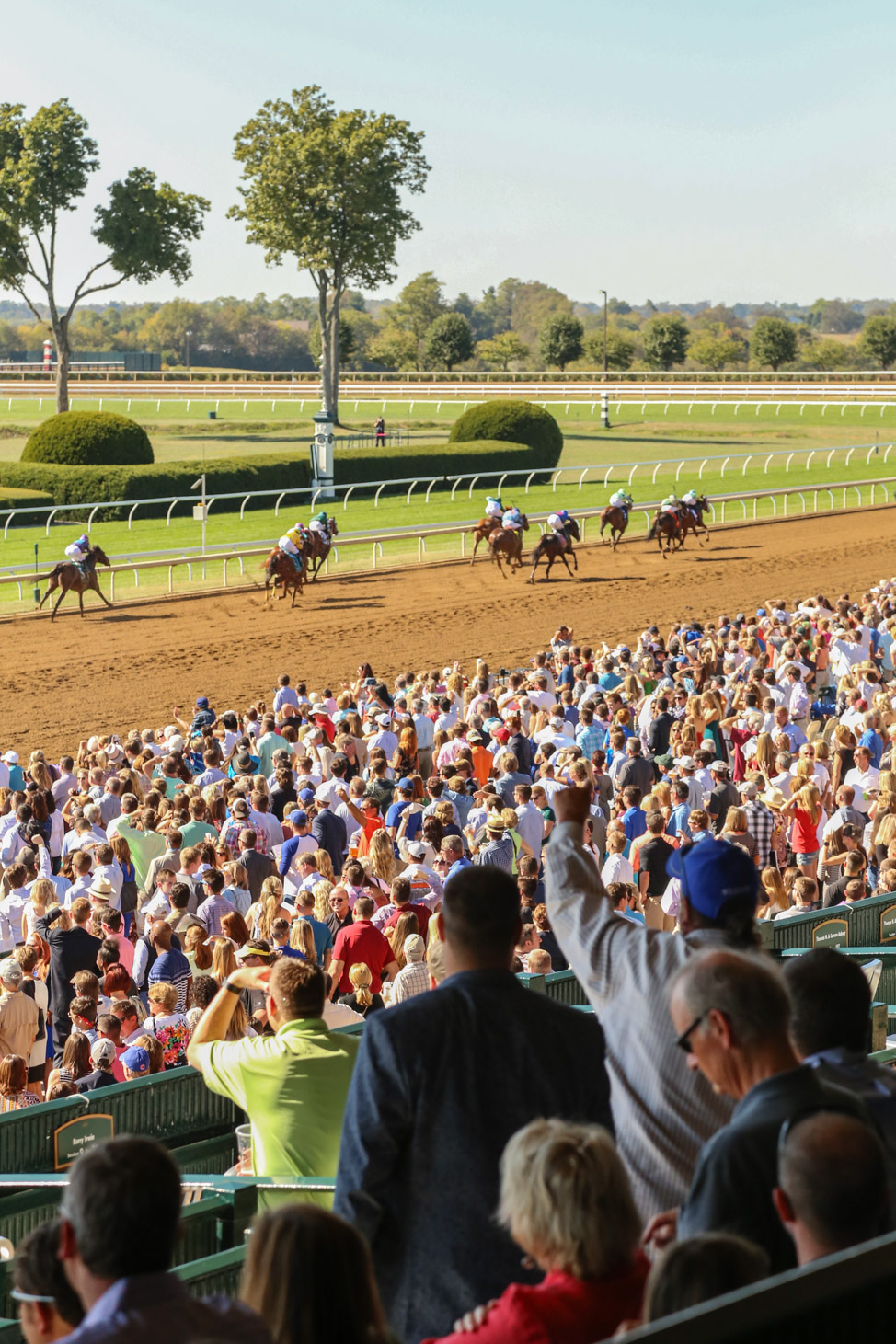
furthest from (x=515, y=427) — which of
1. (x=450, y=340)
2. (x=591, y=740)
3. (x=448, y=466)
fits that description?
(x=450, y=340)

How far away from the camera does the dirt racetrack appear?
14969 millimetres

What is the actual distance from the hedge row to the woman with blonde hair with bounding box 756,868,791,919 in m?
20.6

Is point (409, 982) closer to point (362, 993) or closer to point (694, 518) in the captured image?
point (362, 993)

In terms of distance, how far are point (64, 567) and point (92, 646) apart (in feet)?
4.73

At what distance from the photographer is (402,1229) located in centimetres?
229

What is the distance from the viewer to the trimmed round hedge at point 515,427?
114 feet

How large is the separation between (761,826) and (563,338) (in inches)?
2402

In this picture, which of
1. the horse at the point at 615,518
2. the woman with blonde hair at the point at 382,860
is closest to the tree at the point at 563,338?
the horse at the point at 615,518

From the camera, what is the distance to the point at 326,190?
4225 cm

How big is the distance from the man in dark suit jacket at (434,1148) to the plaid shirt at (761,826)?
521 centimetres

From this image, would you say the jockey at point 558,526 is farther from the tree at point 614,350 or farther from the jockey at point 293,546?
the tree at point 614,350

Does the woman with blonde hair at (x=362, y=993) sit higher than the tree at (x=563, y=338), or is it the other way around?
the tree at (x=563, y=338)

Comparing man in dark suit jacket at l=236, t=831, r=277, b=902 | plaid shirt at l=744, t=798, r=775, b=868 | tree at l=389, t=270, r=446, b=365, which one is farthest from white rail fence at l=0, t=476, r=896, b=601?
tree at l=389, t=270, r=446, b=365

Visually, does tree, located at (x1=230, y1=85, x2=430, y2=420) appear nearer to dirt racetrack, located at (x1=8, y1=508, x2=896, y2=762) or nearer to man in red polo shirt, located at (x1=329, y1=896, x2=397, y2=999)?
dirt racetrack, located at (x1=8, y1=508, x2=896, y2=762)
